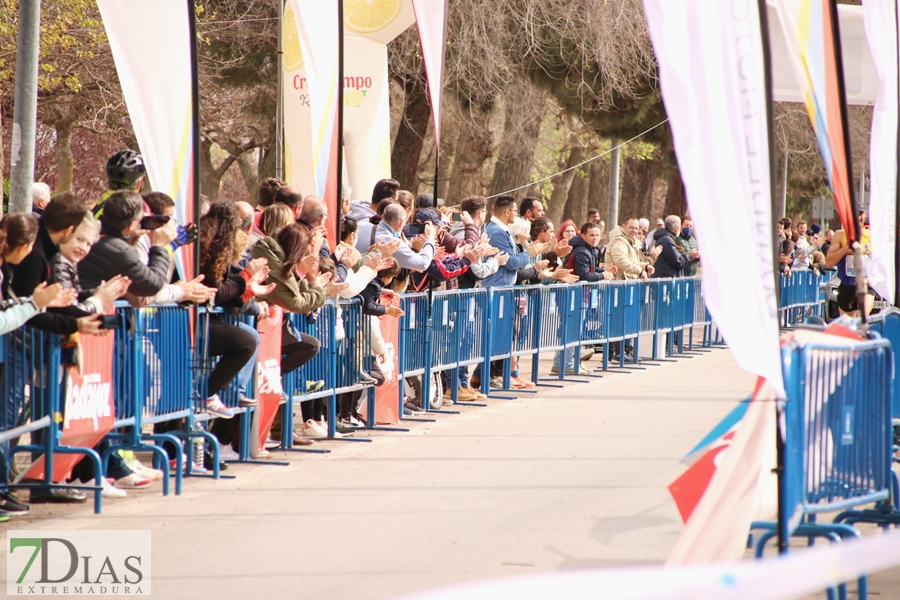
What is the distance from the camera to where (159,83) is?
8.12 m

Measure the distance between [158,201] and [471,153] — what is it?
58.9 ft

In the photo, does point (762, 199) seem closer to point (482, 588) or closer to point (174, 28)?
point (482, 588)

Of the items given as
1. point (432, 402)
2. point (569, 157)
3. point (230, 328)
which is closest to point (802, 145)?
point (569, 157)

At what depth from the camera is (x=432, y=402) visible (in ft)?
41.9

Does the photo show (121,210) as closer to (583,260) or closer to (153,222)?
(153,222)

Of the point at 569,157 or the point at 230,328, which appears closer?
the point at 230,328

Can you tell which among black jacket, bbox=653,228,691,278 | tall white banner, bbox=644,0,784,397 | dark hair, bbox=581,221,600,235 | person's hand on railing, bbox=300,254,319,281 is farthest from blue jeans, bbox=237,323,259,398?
black jacket, bbox=653,228,691,278

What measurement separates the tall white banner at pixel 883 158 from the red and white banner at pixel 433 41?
3930 mm

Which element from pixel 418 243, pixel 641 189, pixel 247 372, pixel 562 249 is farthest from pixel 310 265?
pixel 641 189

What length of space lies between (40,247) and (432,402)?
5929 millimetres

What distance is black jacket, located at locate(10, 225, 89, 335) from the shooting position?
7129 millimetres

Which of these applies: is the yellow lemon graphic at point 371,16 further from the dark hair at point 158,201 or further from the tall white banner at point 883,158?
the dark hair at point 158,201

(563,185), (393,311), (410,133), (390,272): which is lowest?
(393,311)

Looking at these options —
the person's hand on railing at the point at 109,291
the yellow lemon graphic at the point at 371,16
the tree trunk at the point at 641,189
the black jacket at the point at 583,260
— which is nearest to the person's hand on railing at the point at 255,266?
the person's hand on railing at the point at 109,291
